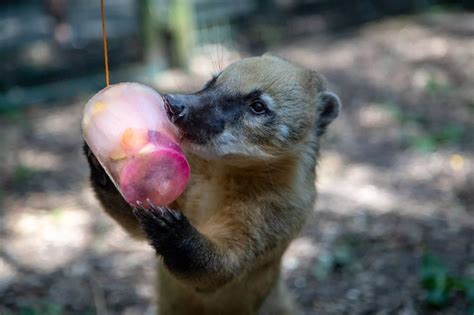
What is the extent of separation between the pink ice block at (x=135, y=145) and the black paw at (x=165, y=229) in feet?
0.16

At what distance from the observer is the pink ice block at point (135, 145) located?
9.02ft

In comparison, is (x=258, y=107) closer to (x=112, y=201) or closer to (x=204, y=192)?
(x=204, y=192)

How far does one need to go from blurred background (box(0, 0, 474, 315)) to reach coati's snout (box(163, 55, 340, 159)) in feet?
2.14

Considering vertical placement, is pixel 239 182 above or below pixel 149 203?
below

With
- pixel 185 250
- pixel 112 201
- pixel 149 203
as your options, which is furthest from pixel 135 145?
pixel 112 201

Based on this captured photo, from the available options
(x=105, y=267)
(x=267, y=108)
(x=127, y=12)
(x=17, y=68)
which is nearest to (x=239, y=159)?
(x=267, y=108)

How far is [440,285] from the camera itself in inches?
171

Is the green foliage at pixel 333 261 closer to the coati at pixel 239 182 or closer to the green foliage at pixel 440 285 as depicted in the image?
the green foliage at pixel 440 285

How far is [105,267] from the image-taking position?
505 centimetres

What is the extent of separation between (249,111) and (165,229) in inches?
32.3

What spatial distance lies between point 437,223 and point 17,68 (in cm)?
536

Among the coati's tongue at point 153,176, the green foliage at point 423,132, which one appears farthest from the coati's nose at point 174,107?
the green foliage at point 423,132

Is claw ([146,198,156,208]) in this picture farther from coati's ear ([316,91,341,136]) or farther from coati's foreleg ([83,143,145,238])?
coati's ear ([316,91,341,136])

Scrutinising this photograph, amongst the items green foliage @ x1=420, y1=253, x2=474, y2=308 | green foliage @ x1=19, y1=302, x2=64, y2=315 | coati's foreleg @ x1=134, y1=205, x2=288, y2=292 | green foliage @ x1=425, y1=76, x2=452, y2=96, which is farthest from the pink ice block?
green foliage @ x1=425, y1=76, x2=452, y2=96
